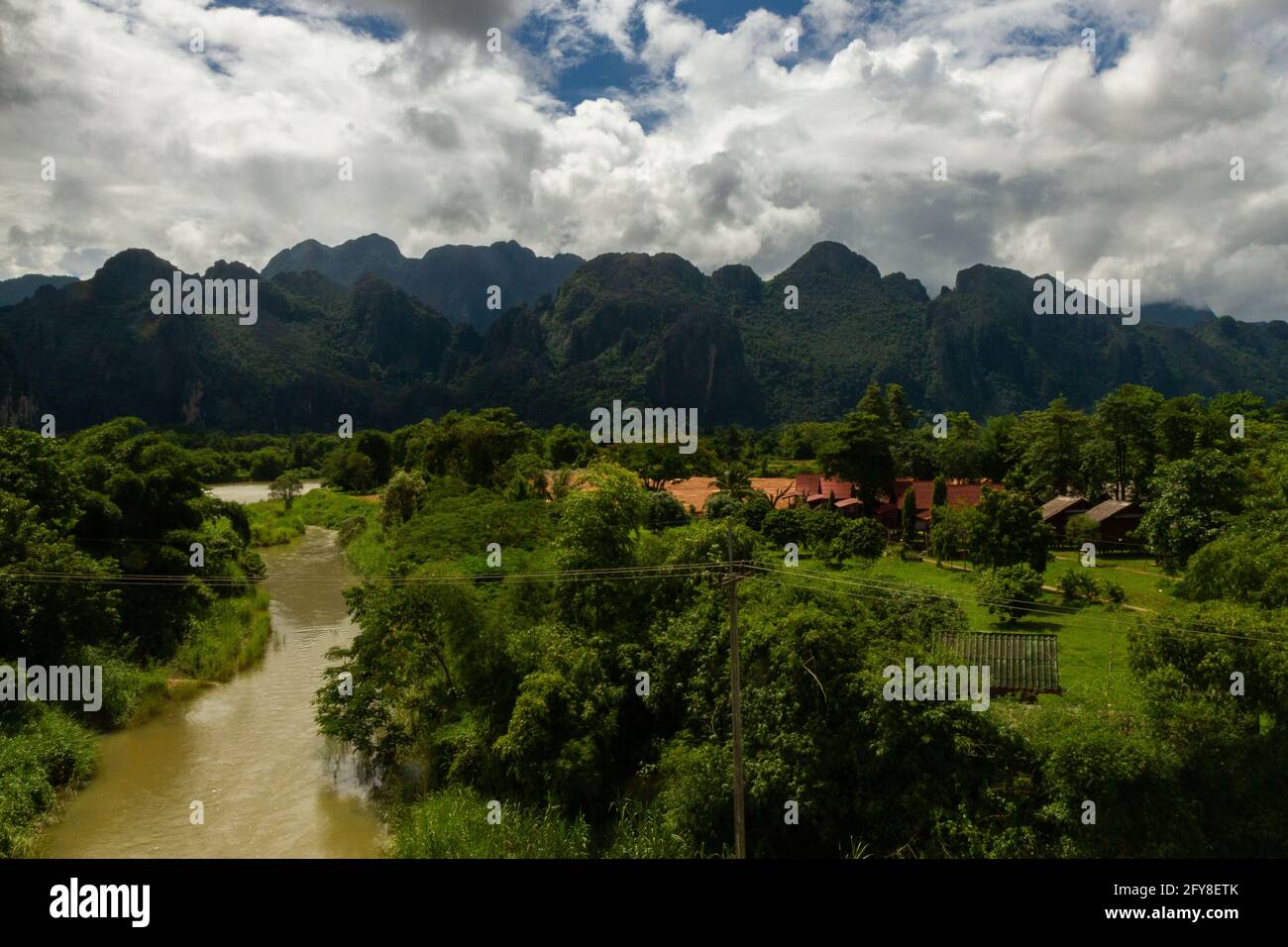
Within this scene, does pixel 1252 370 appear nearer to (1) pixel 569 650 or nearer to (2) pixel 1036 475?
(2) pixel 1036 475

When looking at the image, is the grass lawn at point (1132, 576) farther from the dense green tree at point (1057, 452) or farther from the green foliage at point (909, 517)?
the dense green tree at point (1057, 452)

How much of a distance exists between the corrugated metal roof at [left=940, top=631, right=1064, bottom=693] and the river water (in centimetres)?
1105

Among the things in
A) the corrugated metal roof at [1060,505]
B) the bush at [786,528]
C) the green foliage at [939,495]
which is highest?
the green foliage at [939,495]

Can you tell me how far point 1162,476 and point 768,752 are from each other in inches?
866

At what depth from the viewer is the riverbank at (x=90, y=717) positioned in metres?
13.6

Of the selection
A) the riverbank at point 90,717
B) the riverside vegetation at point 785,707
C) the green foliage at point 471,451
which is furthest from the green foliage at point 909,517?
the riverbank at point 90,717

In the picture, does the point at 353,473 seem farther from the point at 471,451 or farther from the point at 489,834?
the point at 489,834

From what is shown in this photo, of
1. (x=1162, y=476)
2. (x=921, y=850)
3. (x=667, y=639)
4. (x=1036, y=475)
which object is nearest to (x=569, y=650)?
(x=667, y=639)

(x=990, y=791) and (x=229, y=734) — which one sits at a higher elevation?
(x=990, y=791)

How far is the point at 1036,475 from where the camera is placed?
42.4 metres

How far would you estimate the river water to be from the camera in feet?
44.0

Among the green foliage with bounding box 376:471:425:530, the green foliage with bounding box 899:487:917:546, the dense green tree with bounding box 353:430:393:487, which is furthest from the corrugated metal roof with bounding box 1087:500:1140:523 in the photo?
the dense green tree with bounding box 353:430:393:487

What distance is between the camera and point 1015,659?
48.0 feet

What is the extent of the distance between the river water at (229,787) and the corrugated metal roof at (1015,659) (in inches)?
435
